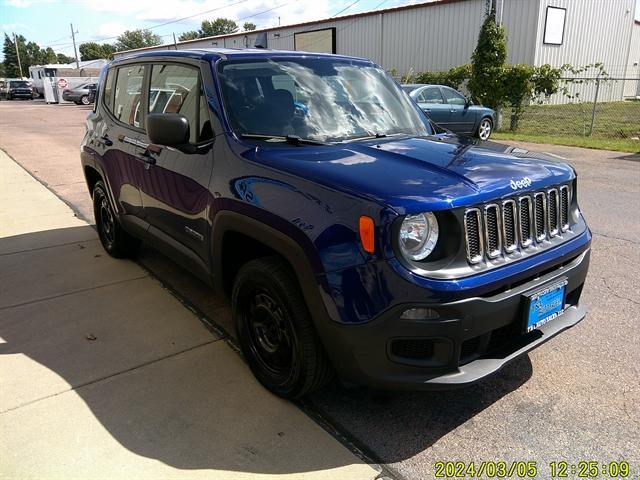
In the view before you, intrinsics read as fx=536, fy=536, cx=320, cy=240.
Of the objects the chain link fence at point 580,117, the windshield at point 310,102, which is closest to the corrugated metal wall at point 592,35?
the chain link fence at point 580,117

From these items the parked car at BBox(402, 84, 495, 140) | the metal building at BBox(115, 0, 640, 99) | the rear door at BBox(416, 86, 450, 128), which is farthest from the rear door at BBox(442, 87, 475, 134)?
the metal building at BBox(115, 0, 640, 99)

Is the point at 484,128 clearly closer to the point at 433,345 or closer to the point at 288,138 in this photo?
the point at 288,138

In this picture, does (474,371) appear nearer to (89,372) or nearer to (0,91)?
(89,372)

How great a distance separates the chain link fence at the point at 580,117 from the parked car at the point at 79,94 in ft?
91.1

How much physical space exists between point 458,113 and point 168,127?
38.6ft

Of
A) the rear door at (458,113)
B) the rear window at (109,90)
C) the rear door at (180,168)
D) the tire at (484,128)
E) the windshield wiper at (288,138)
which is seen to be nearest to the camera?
the windshield wiper at (288,138)

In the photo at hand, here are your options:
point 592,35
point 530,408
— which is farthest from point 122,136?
point 592,35

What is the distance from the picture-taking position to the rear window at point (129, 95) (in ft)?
14.2

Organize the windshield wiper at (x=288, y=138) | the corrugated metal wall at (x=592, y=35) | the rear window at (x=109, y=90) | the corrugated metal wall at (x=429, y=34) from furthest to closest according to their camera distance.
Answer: the corrugated metal wall at (x=592, y=35), the corrugated metal wall at (x=429, y=34), the rear window at (x=109, y=90), the windshield wiper at (x=288, y=138)

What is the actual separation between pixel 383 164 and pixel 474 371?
1.08m

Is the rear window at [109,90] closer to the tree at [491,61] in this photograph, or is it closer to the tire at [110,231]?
the tire at [110,231]

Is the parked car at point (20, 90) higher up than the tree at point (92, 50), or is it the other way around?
the tree at point (92, 50)

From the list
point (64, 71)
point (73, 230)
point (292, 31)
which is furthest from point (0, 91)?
point (73, 230)

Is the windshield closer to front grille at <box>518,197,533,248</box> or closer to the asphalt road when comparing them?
front grille at <box>518,197,533,248</box>
